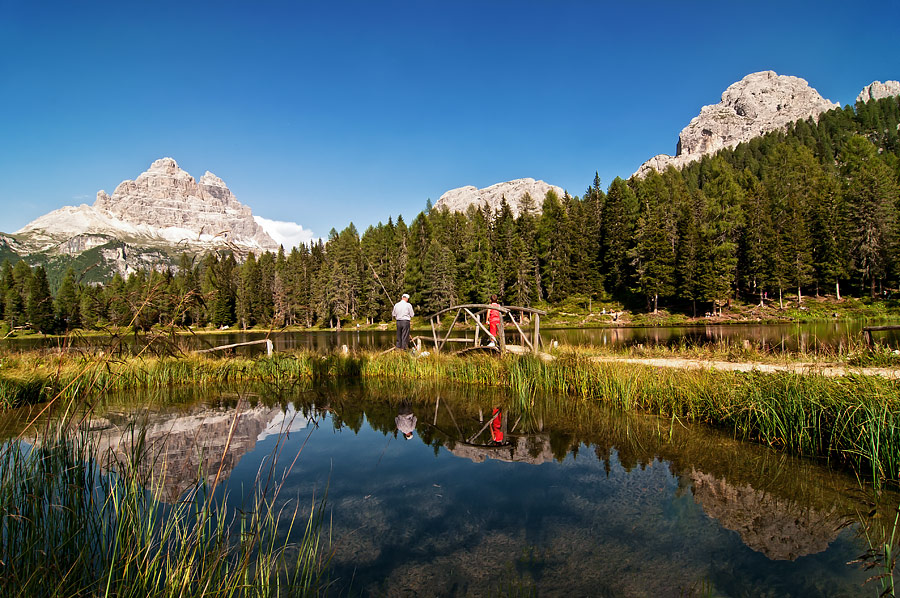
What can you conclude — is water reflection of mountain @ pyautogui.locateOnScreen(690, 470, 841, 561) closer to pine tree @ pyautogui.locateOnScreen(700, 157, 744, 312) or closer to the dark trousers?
the dark trousers

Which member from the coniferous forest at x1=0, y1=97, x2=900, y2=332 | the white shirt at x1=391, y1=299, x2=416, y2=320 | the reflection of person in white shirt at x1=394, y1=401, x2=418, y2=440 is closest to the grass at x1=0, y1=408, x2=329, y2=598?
the reflection of person in white shirt at x1=394, y1=401, x2=418, y2=440

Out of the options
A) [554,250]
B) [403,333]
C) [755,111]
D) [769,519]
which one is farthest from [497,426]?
[755,111]

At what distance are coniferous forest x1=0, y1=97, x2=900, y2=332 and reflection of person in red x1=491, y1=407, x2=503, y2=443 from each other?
1554 inches

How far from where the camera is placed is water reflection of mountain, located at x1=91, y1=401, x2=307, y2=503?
20.3ft

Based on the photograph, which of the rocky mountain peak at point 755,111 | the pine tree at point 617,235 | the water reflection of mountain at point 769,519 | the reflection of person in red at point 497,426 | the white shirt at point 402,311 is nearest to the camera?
the water reflection of mountain at point 769,519

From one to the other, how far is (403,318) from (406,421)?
6.63 m


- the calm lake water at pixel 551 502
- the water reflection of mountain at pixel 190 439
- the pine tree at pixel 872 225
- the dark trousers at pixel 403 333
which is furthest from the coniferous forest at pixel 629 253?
the calm lake water at pixel 551 502

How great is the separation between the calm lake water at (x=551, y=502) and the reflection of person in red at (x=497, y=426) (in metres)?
0.08

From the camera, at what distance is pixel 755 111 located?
184 metres

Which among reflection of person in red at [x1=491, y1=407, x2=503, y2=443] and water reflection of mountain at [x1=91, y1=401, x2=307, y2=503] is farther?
reflection of person in red at [x1=491, y1=407, x2=503, y2=443]

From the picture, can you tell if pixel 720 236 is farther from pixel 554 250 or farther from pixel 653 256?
pixel 554 250

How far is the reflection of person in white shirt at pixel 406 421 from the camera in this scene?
9.45m

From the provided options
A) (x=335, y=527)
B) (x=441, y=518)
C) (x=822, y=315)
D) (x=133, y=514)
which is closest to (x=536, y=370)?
(x=441, y=518)

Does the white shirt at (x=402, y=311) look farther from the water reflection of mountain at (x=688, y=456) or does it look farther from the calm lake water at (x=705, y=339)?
the calm lake water at (x=705, y=339)
